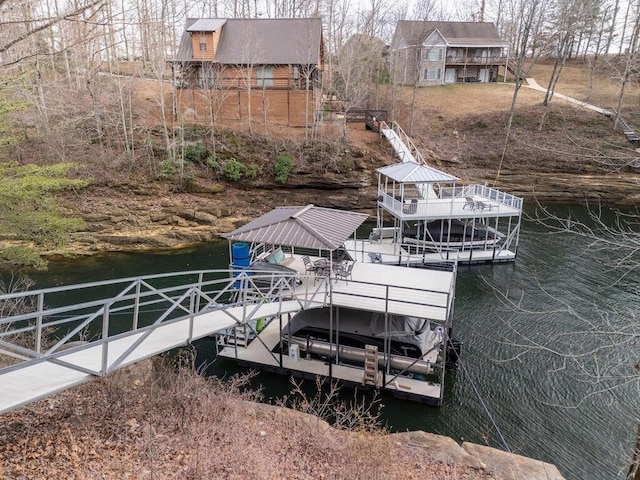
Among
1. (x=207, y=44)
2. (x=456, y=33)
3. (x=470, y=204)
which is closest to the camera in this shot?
(x=470, y=204)

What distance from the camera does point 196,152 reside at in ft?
106

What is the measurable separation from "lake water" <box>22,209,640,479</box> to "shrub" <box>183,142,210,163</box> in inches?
464

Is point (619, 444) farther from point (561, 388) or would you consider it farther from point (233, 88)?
point (233, 88)

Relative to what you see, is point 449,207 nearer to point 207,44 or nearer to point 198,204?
point 198,204

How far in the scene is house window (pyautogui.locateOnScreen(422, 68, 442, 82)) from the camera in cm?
5328

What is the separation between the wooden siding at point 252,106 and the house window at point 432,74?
2379cm

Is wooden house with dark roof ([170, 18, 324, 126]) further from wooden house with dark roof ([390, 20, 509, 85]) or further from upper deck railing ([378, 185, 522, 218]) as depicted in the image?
wooden house with dark roof ([390, 20, 509, 85])

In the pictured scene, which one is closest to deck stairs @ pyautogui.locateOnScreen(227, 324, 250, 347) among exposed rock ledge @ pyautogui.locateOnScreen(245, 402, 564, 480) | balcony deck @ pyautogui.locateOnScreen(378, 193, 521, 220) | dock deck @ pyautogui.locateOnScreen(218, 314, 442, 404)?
dock deck @ pyautogui.locateOnScreen(218, 314, 442, 404)

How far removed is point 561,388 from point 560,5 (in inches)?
1842

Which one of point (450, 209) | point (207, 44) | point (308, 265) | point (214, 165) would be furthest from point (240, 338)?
point (207, 44)

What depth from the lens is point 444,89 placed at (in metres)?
51.1

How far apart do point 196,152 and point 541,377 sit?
2652 centimetres

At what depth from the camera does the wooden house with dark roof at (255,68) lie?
114 ft

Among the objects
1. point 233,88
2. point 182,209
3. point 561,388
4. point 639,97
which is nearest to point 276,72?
point 233,88
